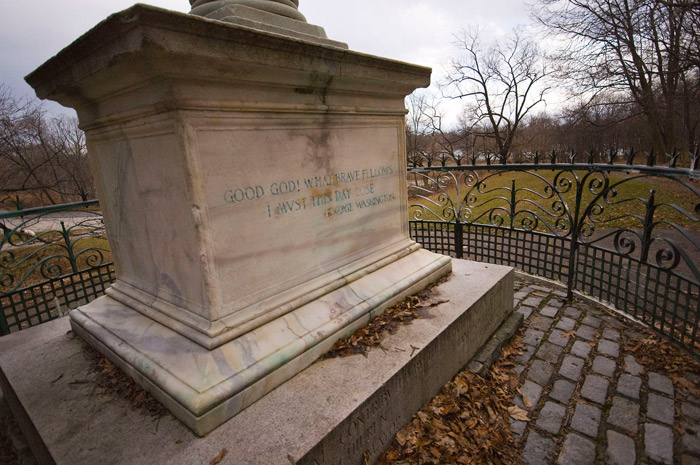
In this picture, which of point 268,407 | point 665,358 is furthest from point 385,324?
point 665,358

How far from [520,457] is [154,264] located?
8.27ft

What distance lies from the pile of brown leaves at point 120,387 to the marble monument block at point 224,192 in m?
0.05

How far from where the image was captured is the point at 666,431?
2.25 metres

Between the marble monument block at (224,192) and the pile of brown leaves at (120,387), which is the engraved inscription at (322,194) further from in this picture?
the pile of brown leaves at (120,387)

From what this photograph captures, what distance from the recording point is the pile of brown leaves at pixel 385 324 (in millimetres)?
2270

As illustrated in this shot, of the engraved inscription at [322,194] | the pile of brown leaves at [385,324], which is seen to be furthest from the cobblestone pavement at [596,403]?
the engraved inscription at [322,194]

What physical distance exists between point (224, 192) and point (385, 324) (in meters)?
1.38

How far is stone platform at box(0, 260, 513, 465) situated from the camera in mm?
1616

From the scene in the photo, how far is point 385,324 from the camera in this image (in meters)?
2.52

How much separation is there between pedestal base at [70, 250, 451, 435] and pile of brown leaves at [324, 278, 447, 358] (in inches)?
1.9

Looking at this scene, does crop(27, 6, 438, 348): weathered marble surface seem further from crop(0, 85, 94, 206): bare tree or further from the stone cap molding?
crop(0, 85, 94, 206): bare tree

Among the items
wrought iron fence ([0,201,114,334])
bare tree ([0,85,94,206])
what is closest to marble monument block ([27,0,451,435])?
wrought iron fence ([0,201,114,334])

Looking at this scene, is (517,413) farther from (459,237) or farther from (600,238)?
(459,237)

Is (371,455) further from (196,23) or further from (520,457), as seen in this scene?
(196,23)
